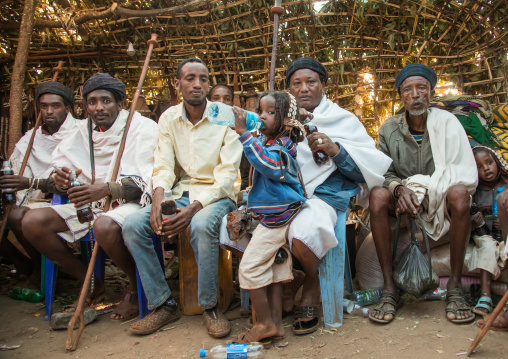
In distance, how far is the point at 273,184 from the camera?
284 centimetres

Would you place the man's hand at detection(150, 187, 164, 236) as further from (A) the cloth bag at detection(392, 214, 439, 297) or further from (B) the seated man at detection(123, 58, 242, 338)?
(A) the cloth bag at detection(392, 214, 439, 297)

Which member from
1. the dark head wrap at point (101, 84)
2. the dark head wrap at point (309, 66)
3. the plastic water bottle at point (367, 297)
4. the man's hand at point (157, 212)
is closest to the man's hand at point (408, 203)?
the plastic water bottle at point (367, 297)

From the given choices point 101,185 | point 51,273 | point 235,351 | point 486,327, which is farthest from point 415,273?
point 51,273

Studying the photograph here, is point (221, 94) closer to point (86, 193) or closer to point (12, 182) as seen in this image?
point (86, 193)

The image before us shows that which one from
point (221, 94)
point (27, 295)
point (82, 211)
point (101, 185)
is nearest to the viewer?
point (82, 211)

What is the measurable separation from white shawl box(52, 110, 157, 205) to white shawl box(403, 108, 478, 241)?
213cm

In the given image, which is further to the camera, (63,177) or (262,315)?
(63,177)

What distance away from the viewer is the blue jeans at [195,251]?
3113mm

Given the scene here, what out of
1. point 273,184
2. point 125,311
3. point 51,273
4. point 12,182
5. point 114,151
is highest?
point 114,151

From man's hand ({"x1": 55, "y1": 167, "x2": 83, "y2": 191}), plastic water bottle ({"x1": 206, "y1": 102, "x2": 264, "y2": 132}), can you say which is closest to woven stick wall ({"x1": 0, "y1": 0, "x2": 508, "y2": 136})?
plastic water bottle ({"x1": 206, "y1": 102, "x2": 264, "y2": 132})

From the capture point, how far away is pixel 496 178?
3.50 m

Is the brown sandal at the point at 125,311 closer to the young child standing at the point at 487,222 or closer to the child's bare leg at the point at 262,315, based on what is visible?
the child's bare leg at the point at 262,315

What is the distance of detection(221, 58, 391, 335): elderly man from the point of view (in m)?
2.90

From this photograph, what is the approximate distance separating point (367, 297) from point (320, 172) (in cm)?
106
